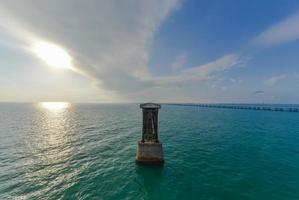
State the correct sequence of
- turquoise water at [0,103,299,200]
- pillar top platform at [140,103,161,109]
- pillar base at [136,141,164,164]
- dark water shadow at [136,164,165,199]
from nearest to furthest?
turquoise water at [0,103,299,200]
dark water shadow at [136,164,165,199]
pillar base at [136,141,164,164]
pillar top platform at [140,103,161,109]

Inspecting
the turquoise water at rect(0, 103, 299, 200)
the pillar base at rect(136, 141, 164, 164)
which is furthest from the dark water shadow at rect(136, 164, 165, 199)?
the pillar base at rect(136, 141, 164, 164)

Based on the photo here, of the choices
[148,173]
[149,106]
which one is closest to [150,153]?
[148,173]

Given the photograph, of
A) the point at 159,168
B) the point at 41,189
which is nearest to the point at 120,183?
the point at 159,168

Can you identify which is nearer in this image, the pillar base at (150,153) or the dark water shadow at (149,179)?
the dark water shadow at (149,179)

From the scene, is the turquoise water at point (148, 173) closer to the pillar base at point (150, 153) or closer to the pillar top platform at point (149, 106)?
the pillar base at point (150, 153)

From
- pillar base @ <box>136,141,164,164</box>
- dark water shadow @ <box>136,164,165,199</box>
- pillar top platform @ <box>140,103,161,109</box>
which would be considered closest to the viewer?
dark water shadow @ <box>136,164,165,199</box>

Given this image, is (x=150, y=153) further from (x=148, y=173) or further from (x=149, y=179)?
(x=149, y=179)

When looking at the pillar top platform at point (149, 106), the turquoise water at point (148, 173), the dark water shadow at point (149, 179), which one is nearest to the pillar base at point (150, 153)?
the dark water shadow at point (149, 179)

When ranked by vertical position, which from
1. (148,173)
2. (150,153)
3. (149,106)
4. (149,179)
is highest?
(149,106)

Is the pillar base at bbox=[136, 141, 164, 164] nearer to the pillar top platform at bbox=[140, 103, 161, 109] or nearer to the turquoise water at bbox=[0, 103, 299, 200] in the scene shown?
the turquoise water at bbox=[0, 103, 299, 200]
